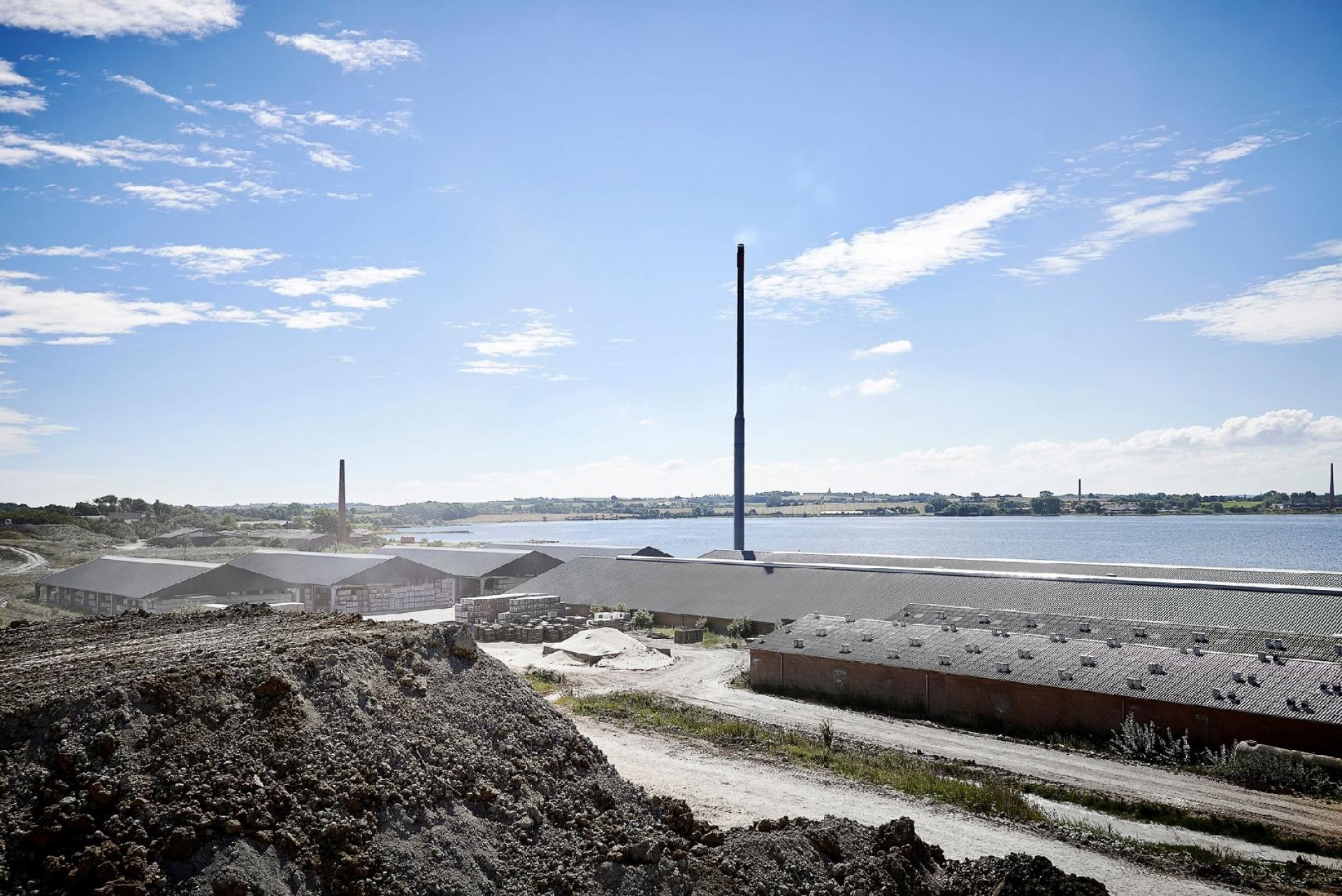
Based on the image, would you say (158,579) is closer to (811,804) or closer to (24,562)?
(24,562)

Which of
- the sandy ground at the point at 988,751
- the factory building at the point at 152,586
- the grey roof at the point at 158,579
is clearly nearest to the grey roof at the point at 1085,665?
the sandy ground at the point at 988,751

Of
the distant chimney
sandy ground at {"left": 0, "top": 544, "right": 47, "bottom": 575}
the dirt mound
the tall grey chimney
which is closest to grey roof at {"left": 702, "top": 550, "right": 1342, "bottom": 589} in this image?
the tall grey chimney

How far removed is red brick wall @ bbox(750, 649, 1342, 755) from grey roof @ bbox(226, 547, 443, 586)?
118 feet

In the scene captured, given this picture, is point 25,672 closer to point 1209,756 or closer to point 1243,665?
point 1209,756

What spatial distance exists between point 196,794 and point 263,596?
167 ft

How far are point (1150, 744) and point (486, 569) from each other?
5176 cm

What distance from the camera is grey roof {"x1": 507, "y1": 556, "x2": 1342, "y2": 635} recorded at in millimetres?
34969

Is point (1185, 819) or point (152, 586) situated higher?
point (152, 586)

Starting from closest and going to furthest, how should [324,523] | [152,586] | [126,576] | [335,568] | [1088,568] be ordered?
[1088,568], [152,586], [126,576], [335,568], [324,523]

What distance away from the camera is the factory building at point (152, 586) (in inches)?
2112

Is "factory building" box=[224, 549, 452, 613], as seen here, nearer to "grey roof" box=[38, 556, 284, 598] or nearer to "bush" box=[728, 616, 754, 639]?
"grey roof" box=[38, 556, 284, 598]

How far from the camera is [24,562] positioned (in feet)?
271

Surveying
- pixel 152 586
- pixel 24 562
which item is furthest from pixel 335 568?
pixel 24 562

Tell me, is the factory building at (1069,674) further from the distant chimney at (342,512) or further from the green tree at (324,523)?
the green tree at (324,523)
